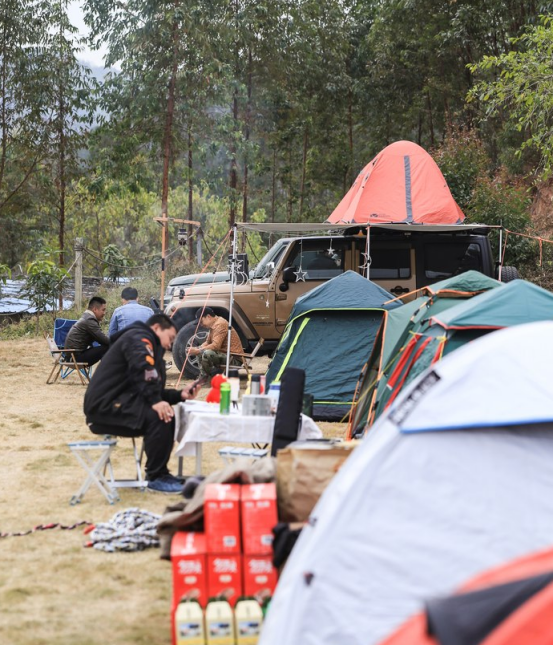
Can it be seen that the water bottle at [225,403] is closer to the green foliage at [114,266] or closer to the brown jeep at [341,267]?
the brown jeep at [341,267]

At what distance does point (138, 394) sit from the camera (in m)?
6.89

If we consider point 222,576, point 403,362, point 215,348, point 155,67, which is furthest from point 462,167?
point 222,576

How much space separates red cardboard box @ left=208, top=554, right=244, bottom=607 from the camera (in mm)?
4289

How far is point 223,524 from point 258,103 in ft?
87.0

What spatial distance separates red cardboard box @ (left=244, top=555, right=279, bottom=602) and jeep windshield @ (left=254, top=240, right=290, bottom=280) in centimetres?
873

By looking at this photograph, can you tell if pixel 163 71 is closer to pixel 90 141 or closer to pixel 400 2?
pixel 90 141

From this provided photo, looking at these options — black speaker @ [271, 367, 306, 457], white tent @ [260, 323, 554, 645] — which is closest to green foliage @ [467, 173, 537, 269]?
black speaker @ [271, 367, 306, 457]

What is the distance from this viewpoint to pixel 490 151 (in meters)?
28.6

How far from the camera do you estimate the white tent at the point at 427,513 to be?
360 cm

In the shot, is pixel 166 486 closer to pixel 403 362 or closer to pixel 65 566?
pixel 65 566

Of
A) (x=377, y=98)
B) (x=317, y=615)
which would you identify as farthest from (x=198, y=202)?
(x=317, y=615)

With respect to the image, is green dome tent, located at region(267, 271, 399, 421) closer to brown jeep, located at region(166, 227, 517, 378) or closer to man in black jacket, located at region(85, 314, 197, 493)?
brown jeep, located at region(166, 227, 517, 378)

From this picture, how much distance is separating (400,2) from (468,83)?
3.42 m

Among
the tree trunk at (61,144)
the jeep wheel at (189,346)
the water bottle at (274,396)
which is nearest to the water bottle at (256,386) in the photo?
the water bottle at (274,396)
